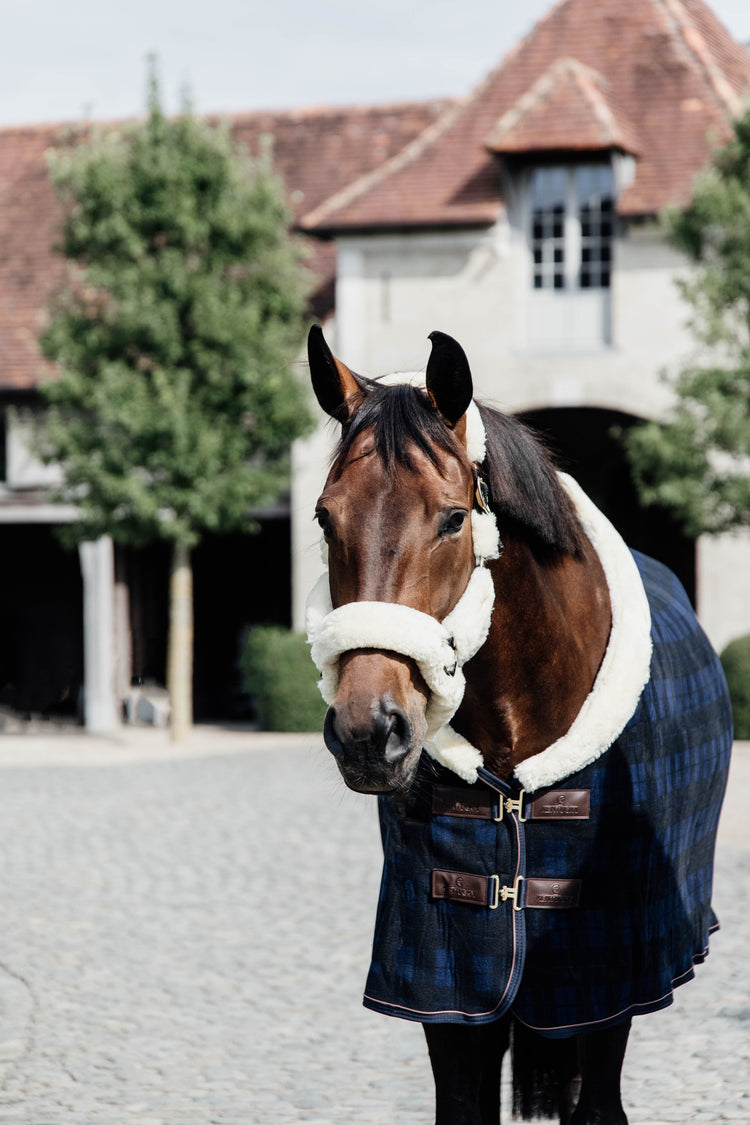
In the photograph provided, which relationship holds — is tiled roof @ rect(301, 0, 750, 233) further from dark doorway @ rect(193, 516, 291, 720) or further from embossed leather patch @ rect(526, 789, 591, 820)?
embossed leather patch @ rect(526, 789, 591, 820)

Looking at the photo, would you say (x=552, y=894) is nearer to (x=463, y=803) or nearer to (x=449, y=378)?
(x=463, y=803)

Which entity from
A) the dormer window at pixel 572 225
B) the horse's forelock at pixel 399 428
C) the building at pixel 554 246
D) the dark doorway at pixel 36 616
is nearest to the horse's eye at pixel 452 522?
the horse's forelock at pixel 399 428

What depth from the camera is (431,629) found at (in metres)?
2.59

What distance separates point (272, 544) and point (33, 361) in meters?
4.03

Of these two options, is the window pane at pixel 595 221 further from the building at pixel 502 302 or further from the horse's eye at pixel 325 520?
the horse's eye at pixel 325 520

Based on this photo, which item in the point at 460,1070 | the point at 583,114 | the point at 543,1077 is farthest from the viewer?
the point at 583,114

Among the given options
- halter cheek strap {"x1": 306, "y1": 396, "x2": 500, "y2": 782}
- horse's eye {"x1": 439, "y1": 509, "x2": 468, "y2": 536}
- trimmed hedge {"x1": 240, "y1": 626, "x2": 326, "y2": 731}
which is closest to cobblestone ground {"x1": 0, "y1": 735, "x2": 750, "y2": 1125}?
halter cheek strap {"x1": 306, "y1": 396, "x2": 500, "y2": 782}

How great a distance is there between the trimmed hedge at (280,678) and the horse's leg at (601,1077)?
1255 cm

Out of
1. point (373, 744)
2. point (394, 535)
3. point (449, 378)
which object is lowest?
point (373, 744)

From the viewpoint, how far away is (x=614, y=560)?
3369 millimetres

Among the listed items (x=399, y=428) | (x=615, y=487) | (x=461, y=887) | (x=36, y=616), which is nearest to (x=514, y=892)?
(x=461, y=887)

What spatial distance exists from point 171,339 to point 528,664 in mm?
12893

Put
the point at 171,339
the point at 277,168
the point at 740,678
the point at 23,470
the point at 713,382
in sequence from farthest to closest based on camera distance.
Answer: the point at 277,168 < the point at 23,470 < the point at 171,339 < the point at 740,678 < the point at 713,382

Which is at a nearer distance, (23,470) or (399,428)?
(399,428)
